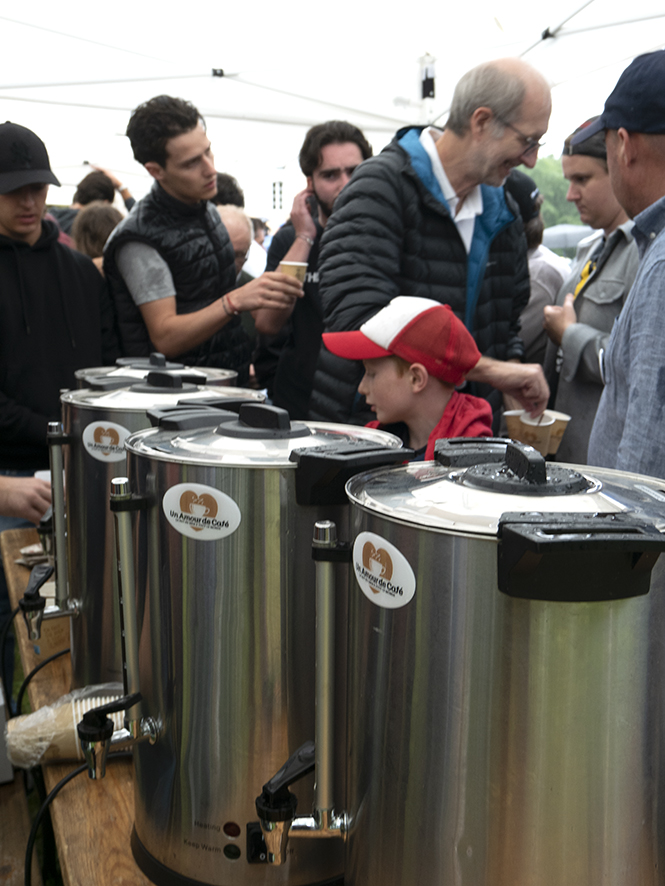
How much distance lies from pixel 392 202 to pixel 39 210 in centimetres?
92

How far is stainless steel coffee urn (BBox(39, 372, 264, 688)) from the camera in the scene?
110 cm

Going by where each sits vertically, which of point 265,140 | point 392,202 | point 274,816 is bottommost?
point 274,816

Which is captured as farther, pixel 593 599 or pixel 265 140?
pixel 265 140

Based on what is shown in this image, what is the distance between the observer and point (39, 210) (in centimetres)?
207

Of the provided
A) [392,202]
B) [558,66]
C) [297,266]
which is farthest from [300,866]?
[558,66]

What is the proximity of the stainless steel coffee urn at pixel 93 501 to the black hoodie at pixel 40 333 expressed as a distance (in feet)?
2.88

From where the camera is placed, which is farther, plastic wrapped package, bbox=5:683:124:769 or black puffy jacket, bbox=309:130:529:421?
black puffy jacket, bbox=309:130:529:421

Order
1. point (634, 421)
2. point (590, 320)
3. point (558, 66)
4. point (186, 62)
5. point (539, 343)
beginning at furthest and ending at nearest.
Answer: point (186, 62), point (558, 66), point (539, 343), point (590, 320), point (634, 421)

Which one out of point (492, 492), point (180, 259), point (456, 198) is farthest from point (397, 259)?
point (492, 492)

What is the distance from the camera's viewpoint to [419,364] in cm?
151

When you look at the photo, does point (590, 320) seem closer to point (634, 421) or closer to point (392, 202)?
point (392, 202)

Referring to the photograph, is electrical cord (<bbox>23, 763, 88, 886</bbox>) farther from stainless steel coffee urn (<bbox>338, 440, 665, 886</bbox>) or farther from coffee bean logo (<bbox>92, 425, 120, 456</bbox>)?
stainless steel coffee urn (<bbox>338, 440, 665, 886</bbox>)

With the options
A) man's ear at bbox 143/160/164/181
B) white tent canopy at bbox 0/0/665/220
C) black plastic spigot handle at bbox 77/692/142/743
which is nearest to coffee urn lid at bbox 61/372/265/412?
black plastic spigot handle at bbox 77/692/142/743

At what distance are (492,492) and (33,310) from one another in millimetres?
1739
